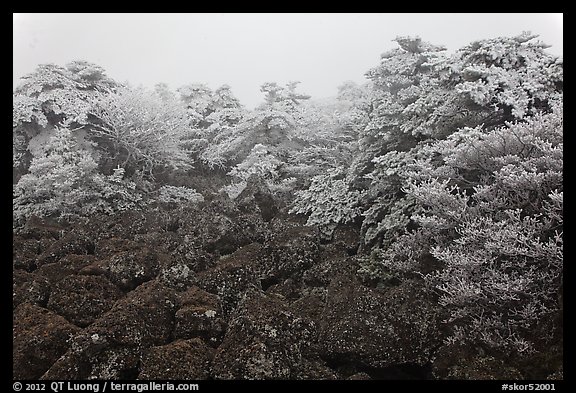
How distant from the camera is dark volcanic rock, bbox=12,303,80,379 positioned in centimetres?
568

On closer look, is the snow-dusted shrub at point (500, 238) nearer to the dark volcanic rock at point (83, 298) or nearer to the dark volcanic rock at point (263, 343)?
the dark volcanic rock at point (263, 343)

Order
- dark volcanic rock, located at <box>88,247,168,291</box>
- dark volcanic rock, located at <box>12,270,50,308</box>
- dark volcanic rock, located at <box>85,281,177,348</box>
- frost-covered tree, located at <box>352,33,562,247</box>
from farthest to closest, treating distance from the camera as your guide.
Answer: frost-covered tree, located at <box>352,33,562,247</box> → dark volcanic rock, located at <box>88,247,168,291</box> → dark volcanic rock, located at <box>12,270,50,308</box> → dark volcanic rock, located at <box>85,281,177,348</box>

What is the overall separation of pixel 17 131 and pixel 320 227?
9.74 meters

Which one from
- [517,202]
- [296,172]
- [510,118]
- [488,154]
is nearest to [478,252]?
[517,202]

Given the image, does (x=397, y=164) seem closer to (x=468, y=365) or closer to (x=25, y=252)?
(x=468, y=365)

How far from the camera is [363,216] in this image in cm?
945

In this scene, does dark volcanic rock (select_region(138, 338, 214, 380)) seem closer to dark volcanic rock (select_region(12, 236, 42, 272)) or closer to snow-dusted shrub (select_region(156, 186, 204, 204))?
dark volcanic rock (select_region(12, 236, 42, 272))

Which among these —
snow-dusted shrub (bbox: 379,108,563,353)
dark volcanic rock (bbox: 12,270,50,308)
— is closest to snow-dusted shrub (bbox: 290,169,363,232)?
snow-dusted shrub (bbox: 379,108,563,353)

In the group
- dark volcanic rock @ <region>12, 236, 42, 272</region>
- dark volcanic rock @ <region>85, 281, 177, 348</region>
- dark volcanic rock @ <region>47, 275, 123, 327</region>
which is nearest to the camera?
dark volcanic rock @ <region>85, 281, 177, 348</region>

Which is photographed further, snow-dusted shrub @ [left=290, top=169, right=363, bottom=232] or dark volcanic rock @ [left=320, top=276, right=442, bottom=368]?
snow-dusted shrub @ [left=290, top=169, right=363, bottom=232]

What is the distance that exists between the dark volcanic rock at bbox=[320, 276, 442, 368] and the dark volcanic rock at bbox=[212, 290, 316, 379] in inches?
15.1

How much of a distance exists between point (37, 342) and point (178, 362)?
7.24 feet

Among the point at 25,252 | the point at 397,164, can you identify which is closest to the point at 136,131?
the point at 25,252

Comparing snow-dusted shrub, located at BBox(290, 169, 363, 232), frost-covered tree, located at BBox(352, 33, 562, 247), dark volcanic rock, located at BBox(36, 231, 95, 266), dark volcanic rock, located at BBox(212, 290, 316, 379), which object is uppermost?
frost-covered tree, located at BBox(352, 33, 562, 247)
